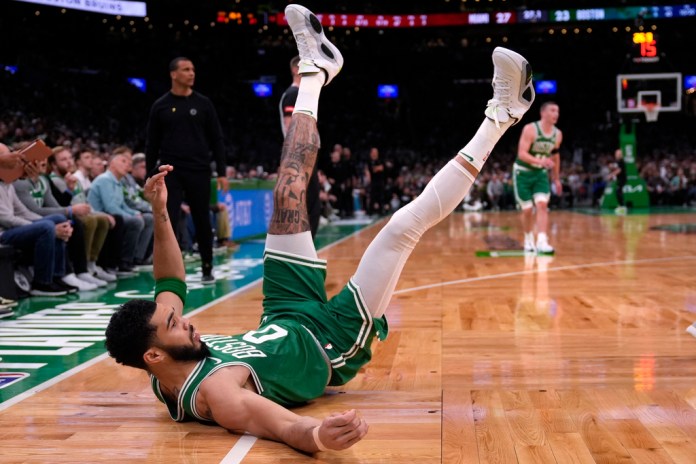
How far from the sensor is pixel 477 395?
293 cm

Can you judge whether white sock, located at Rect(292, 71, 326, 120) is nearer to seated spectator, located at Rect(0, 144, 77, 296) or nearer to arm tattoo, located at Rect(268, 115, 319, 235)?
arm tattoo, located at Rect(268, 115, 319, 235)

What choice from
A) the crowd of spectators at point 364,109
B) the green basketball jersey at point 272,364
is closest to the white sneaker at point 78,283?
the green basketball jersey at point 272,364

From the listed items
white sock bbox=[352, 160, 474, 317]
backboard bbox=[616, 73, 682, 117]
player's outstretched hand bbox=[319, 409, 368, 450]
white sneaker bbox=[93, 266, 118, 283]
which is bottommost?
white sneaker bbox=[93, 266, 118, 283]

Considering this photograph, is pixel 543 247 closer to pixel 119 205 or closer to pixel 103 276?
pixel 119 205

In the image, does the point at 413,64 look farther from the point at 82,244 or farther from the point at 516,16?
the point at 82,244

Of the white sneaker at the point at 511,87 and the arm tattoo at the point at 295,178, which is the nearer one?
the arm tattoo at the point at 295,178

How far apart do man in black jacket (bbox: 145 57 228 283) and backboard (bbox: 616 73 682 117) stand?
16.4 m

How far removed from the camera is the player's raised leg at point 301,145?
3.11 m

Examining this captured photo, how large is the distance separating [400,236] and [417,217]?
4.1 inches

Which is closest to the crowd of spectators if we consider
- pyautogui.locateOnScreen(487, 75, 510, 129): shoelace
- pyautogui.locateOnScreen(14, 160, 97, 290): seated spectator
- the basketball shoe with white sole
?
the basketball shoe with white sole

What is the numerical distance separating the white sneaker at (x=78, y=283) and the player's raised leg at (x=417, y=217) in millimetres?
3946

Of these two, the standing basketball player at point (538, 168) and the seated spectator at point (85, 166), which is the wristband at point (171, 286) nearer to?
the seated spectator at point (85, 166)

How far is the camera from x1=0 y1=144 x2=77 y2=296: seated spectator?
5801mm

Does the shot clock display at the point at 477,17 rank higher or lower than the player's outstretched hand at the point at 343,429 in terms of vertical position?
higher
